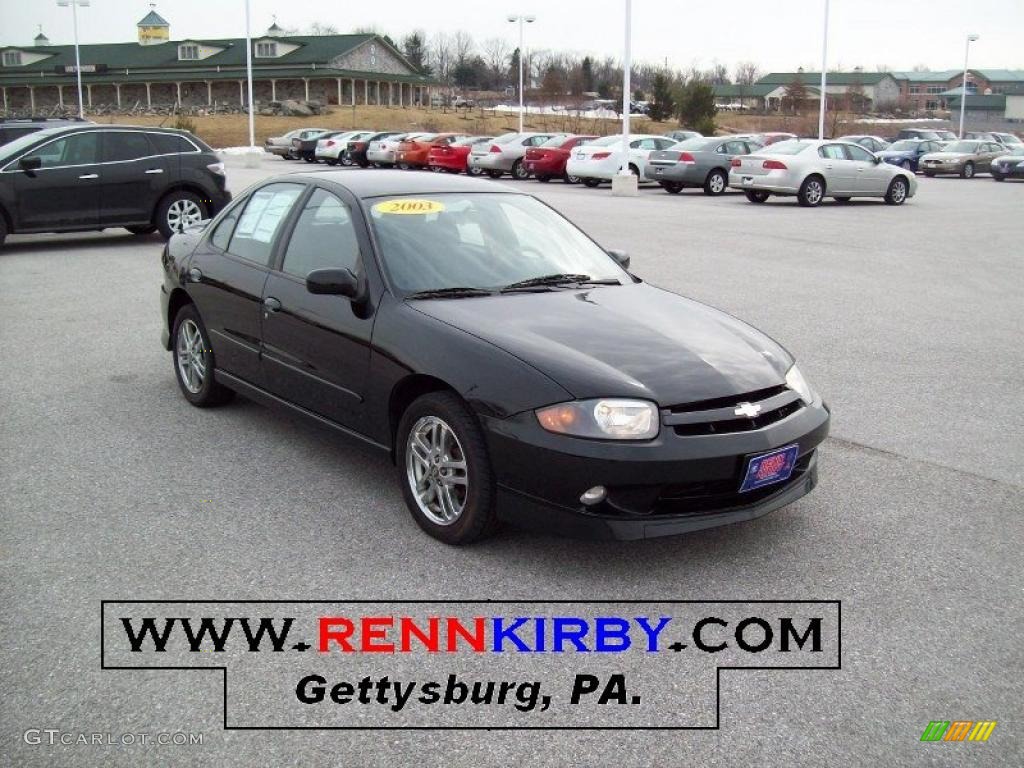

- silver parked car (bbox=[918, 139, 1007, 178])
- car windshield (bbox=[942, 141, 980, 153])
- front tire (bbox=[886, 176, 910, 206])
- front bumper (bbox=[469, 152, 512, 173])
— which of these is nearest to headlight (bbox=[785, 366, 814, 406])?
front tire (bbox=[886, 176, 910, 206])

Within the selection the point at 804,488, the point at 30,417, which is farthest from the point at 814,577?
the point at 30,417

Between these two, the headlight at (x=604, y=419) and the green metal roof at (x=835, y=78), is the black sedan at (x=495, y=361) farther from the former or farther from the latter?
the green metal roof at (x=835, y=78)

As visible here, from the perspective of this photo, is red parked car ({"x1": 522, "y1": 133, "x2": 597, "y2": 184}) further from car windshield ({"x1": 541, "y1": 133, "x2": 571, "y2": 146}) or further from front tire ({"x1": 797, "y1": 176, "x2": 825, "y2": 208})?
front tire ({"x1": 797, "y1": 176, "x2": 825, "y2": 208})

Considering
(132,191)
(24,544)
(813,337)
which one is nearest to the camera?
(24,544)

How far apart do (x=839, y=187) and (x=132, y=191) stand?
16235mm

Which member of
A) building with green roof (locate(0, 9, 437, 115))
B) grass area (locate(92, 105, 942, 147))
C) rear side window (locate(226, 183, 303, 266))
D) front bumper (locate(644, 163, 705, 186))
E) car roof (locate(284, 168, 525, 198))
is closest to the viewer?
car roof (locate(284, 168, 525, 198))

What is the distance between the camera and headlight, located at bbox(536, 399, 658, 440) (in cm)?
403

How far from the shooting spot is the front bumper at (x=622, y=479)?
157 inches

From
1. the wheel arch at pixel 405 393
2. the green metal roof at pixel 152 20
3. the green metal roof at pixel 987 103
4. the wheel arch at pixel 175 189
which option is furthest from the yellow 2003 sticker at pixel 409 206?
the green metal roof at pixel 987 103

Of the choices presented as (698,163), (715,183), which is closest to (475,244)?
(698,163)

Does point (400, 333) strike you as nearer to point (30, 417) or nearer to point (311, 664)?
point (311, 664)

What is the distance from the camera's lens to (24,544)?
448 centimetres

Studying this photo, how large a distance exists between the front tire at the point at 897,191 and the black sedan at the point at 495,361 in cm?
2077

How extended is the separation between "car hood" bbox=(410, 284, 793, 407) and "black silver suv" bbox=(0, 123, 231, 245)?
11.2 m
